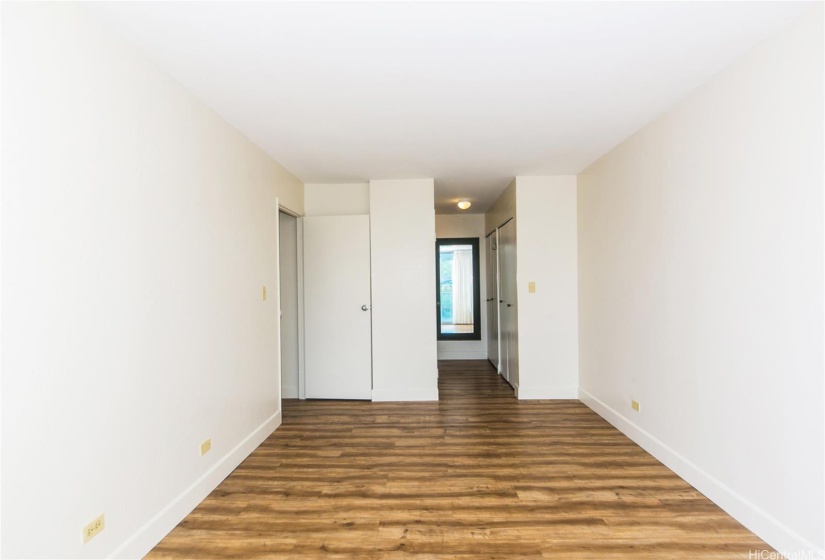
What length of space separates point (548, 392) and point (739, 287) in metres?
2.66

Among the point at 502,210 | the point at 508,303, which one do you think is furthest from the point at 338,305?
the point at 502,210

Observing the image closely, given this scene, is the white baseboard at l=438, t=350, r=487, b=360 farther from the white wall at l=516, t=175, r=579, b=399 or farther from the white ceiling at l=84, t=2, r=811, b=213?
the white ceiling at l=84, t=2, r=811, b=213

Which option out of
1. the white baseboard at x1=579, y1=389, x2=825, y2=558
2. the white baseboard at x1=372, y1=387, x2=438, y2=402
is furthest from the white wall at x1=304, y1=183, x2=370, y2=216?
the white baseboard at x1=579, y1=389, x2=825, y2=558

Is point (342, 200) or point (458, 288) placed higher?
point (342, 200)

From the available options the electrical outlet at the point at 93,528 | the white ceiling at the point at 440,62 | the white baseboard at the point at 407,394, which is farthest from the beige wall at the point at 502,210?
the electrical outlet at the point at 93,528

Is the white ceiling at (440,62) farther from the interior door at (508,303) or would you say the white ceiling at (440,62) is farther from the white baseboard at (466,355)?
the white baseboard at (466,355)

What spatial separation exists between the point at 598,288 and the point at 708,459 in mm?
1840

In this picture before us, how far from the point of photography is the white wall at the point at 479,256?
705cm

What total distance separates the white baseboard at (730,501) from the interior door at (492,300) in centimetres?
272

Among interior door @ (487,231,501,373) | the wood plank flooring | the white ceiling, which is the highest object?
the white ceiling

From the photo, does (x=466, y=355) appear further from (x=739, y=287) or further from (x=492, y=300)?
(x=739, y=287)

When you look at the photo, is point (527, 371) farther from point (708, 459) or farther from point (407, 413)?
point (708, 459)

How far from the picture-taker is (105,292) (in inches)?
70.3

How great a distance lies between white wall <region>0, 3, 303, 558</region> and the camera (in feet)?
4.66
